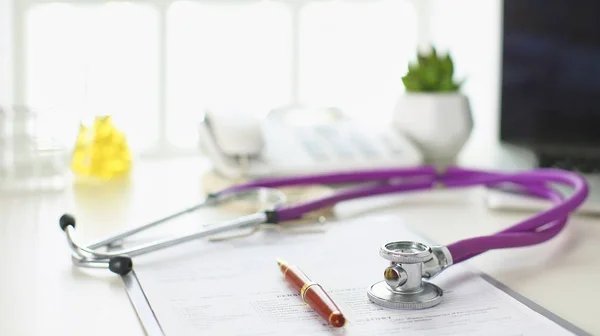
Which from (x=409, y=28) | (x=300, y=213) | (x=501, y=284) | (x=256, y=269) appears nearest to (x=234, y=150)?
(x=300, y=213)

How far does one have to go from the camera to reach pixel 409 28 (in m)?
1.74

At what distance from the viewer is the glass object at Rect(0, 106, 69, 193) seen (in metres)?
1.07

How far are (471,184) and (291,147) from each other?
0.26 meters

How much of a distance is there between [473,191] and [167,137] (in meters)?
0.72

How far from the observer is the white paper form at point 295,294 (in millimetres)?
515

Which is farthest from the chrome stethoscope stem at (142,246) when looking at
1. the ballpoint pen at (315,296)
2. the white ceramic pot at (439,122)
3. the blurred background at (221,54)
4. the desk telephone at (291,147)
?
the blurred background at (221,54)

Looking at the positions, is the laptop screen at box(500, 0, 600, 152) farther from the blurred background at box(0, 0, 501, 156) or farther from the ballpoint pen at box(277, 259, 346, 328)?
the ballpoint pen at box(277, 259, 346, 328)

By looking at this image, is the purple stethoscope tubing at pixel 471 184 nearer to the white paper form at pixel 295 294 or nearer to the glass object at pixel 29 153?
the white paper form at pixel 295 294

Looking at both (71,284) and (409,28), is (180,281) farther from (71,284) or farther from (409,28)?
(409,28)

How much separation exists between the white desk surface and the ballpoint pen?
119 millimetres

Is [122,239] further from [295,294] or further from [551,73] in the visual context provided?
[551,73]

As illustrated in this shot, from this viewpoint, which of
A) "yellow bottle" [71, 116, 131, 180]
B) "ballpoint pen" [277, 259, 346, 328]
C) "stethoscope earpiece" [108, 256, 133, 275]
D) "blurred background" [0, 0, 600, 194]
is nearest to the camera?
"ballpoint pen" [277, 259, 346, 328]

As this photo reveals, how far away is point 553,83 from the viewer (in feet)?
3.57

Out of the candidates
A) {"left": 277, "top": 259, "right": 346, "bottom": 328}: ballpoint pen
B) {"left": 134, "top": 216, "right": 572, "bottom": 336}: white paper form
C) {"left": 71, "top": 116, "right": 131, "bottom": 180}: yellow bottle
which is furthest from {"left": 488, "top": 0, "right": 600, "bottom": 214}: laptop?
{"left": 71, "top": 116, "right": 131, "bottom": 180}: yellow bottle
